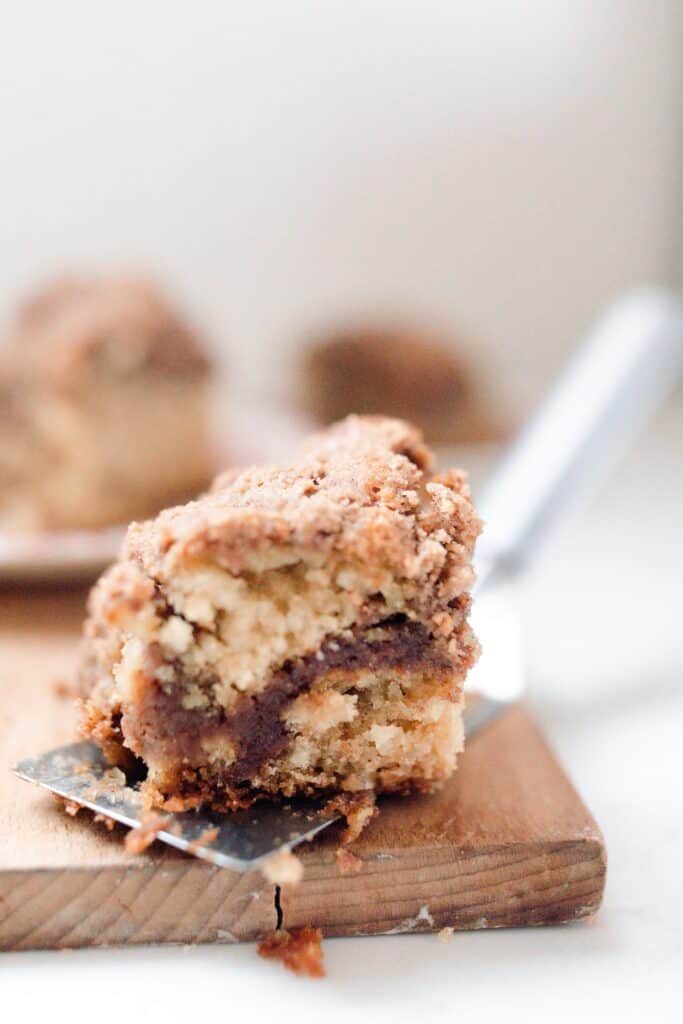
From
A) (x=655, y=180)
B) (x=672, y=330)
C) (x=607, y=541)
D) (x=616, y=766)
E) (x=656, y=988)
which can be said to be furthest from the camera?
(x=655, y=180)

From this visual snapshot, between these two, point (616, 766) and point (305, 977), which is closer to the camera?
point (305, 977)

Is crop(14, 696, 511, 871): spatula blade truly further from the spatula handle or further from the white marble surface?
the spatula handle

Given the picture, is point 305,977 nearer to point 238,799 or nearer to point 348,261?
point 238,799

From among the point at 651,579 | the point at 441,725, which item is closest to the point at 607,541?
the point at 651,579

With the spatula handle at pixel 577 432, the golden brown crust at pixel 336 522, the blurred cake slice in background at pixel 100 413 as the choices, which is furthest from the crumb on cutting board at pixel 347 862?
the blurred cake slice in background at pixel 100 413

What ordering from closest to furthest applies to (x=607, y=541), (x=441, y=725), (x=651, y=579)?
(x=441, y=725) < (x=651, y=579) < (x=607, y=541)

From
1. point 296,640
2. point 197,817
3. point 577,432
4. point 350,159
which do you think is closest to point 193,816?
point 197,817

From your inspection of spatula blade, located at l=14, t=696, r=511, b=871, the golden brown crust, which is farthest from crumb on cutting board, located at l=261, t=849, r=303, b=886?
the golden brown crust

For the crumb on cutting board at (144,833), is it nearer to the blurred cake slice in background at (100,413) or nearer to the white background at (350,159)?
the blurred cake slice in background at (100,413)
